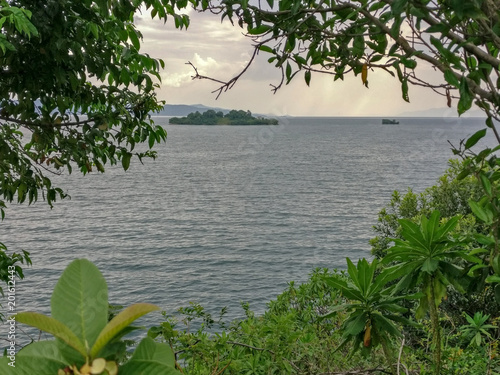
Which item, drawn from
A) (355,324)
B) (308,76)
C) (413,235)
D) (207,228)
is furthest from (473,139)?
(207,228)

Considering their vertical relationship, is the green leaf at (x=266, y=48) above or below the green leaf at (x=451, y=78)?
above

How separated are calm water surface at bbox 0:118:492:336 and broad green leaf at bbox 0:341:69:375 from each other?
2247 cm

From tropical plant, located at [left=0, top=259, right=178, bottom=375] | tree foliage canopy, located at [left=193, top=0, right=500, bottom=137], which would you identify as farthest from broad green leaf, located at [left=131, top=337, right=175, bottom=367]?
tree foliage canopy, located at [left=193, top=0, right=500, bottom=137]

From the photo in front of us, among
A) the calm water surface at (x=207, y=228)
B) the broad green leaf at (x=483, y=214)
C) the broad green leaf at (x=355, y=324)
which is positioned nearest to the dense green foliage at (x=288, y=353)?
the broad green leaf at (x=355, y=324)

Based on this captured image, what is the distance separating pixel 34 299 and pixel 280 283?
1445 cm

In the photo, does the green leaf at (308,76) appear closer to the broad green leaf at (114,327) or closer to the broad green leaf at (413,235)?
the broad green leaf at (413,235)

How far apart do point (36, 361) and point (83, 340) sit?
66mm

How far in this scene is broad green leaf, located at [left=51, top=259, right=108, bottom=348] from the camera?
0.62 metres

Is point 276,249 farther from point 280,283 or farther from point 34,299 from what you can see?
point 34,299

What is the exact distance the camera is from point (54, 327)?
57cm

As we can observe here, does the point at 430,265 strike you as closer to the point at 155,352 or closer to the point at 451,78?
the point at 451,78

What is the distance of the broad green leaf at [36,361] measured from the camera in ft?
1.95

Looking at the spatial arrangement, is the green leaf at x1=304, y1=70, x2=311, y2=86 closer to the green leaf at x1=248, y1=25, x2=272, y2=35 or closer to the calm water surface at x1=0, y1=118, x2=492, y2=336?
the green leaf at x1=248, y1=25, x2=272, y2=35

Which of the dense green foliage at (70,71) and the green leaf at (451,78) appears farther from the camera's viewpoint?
the dense green foliage at (70,71)
